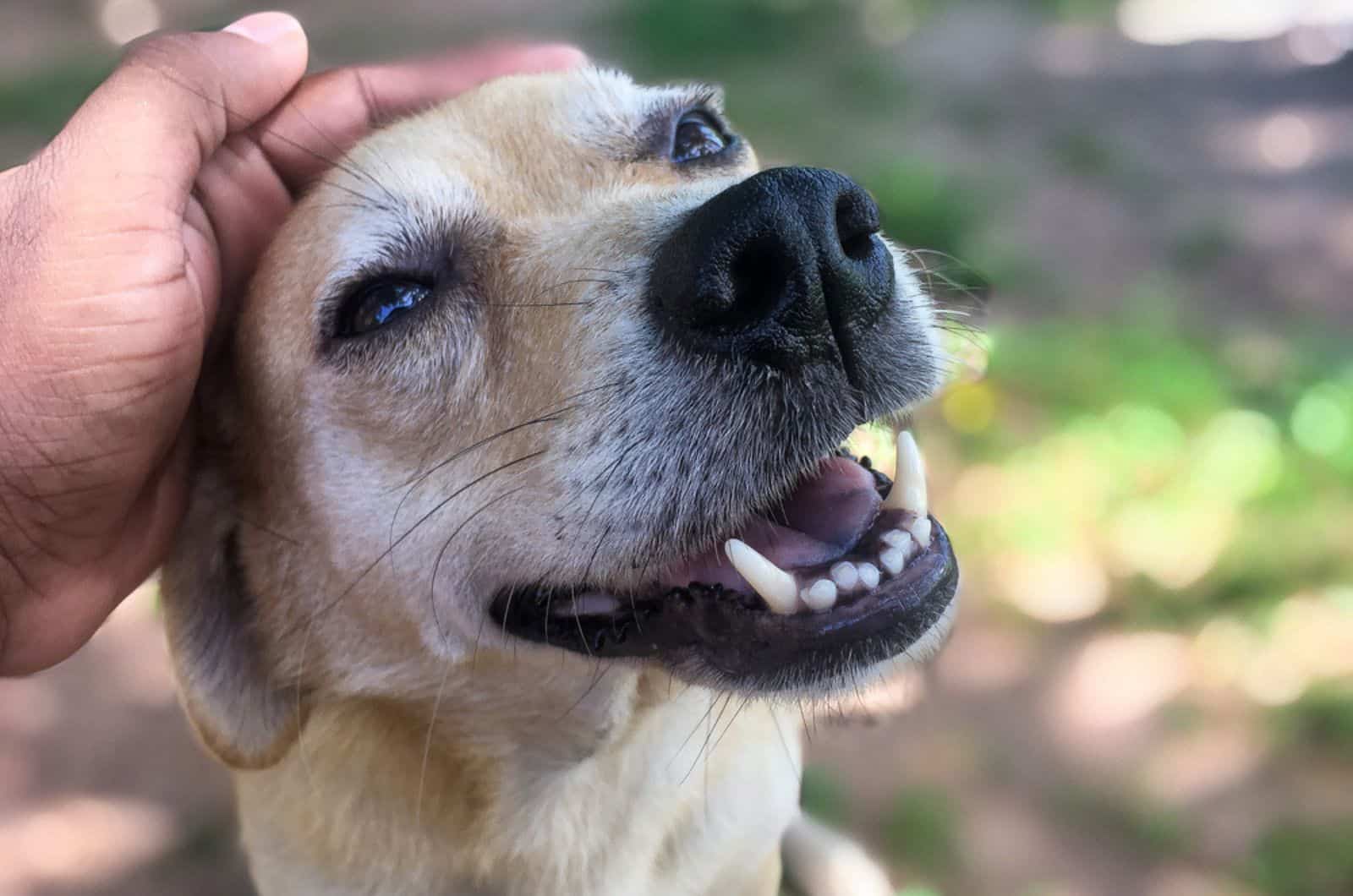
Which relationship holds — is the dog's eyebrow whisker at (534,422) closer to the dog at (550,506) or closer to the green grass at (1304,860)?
the dog at (550,506)

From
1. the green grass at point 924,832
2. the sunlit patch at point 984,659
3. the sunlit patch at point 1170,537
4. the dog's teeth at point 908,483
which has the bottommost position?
the green grass at point 924,832

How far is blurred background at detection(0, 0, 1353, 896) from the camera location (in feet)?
10.8

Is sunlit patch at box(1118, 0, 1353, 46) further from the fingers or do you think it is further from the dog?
the dog

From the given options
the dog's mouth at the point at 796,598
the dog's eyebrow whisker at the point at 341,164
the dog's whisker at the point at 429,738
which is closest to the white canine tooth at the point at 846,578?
the dog's mouth at the point at 796,598

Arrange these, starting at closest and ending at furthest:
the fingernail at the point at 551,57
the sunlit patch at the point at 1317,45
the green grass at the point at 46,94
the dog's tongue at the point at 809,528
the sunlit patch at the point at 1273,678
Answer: the dog's tongue at the point at 809,528 < the fingernail at the point at 551,57 < the sunlit patch at the point at 1273,678 < the sunlit patch at the point at 1317,45 < the green grass at the point at 46,94

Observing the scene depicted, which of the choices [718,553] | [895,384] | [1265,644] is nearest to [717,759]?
[718,553]

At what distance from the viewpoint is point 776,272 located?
5.34 feet

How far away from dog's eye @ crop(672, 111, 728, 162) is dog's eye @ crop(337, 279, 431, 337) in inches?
28.7

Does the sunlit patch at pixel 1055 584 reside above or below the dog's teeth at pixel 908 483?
below

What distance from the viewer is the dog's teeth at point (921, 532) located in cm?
181

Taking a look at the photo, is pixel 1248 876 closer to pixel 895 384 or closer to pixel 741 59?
pixel 895 384

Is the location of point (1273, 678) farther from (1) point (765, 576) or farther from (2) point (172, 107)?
(2) point (172, 107)

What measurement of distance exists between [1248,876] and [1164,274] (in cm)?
288

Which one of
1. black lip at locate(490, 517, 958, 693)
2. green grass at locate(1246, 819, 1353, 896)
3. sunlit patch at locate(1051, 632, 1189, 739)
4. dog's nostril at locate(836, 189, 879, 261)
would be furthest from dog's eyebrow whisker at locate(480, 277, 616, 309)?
green grass at locate(1246, 819, 1353, 896)
